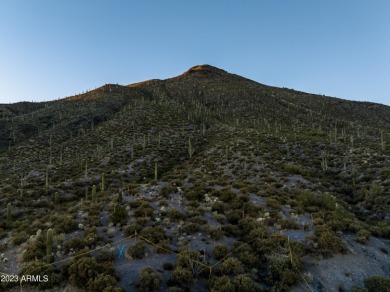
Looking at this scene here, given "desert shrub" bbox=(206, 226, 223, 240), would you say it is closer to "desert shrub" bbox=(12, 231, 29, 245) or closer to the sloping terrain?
the sloping terrain

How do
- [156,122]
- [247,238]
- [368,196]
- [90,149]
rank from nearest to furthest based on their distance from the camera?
1. [247,238]
2. [368,196]
3. [90,149]
4. [156,122]

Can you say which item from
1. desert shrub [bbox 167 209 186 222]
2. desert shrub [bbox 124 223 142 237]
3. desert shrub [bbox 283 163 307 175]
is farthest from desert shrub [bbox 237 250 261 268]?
desert shrub [bbox 283 163 307 175]

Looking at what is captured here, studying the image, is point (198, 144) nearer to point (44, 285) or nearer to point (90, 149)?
point (90, 149)

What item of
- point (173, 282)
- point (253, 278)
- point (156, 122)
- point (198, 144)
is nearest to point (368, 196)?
point (253, 278)

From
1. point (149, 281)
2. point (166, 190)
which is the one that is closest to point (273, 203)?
point (166, 190)

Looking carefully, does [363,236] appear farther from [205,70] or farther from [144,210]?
[205,70]

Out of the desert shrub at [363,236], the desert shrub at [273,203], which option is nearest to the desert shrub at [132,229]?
the desert shrub at [273,203]
